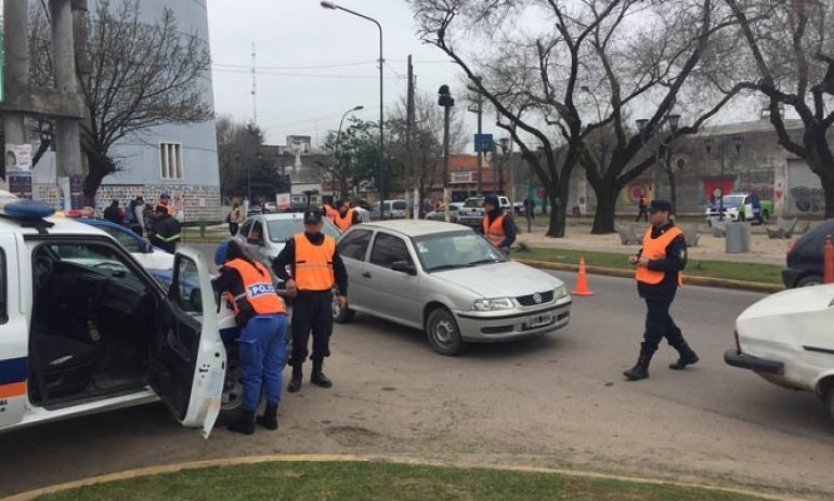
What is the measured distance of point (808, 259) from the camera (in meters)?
10.0

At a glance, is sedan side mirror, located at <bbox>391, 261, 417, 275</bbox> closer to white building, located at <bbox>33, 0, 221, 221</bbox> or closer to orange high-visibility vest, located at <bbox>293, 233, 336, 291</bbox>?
orange high-visibility vest, located at <bbox>293, 233, 336, 291</bbox>

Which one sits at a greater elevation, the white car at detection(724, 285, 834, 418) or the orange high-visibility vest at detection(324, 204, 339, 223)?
the orange high-visibility vest at detection(324, 204, 339, 223)

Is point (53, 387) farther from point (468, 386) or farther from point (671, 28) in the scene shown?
point (671, 28)

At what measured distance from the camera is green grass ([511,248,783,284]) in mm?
13578

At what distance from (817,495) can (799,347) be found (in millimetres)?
1304

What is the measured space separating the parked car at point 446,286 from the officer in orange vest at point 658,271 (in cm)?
136

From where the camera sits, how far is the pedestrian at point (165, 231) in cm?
1442

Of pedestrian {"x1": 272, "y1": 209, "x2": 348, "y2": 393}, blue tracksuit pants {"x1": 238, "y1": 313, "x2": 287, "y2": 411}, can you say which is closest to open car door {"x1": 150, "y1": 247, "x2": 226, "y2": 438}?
blue tracksuit pants {"x1": 238, "y1": 313, "x2": 287, "y2": 411}

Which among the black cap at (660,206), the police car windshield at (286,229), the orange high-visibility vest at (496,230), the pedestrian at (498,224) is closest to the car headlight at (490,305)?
the black cap at (660,206)

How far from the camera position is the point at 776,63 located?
64.4 feet

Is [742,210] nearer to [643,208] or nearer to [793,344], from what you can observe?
[643,208]

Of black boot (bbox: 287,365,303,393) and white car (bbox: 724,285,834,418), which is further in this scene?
black boot (bbox: 287,365,303,393)

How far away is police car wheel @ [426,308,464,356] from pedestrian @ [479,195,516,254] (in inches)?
126

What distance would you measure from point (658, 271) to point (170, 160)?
45.3 m
